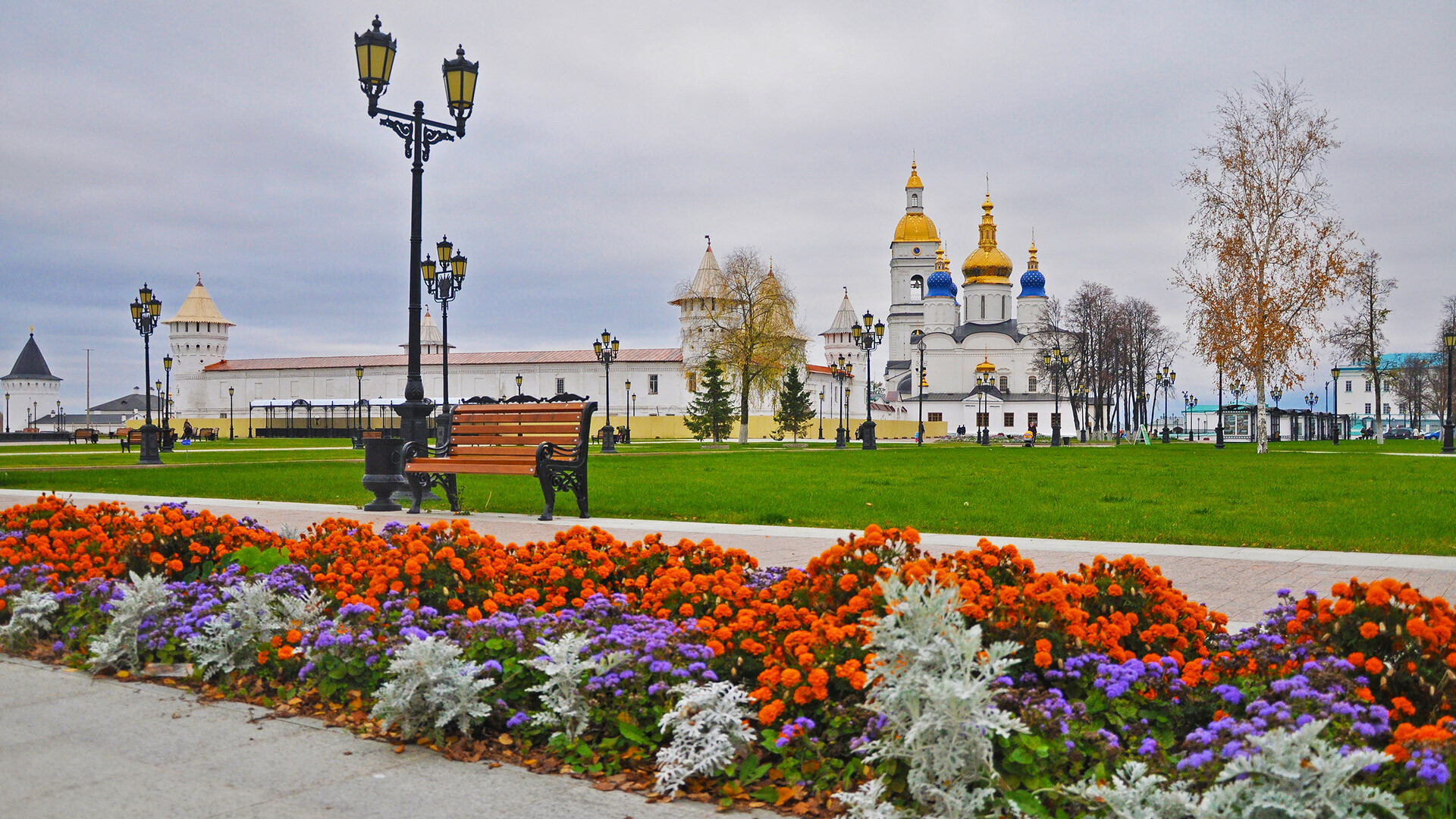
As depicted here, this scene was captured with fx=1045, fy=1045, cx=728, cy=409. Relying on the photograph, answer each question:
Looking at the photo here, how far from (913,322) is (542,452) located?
3700 inches

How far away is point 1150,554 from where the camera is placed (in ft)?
26.0

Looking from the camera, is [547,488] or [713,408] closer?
[547,488]

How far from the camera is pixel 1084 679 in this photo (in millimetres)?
3330

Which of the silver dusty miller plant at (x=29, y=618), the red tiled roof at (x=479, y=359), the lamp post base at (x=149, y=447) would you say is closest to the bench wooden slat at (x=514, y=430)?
the silver dusty miller plant at (x=29, y=618)

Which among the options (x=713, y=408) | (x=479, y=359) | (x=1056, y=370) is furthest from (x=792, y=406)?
(x=479, y=359)

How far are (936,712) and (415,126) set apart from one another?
36.1 ft

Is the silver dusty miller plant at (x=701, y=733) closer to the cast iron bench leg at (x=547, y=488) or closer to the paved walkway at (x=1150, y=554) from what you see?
the paved walkway at (x=1150, y=554)

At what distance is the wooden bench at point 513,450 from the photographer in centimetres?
1025

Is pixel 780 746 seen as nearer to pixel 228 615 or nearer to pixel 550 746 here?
pixel 550 746

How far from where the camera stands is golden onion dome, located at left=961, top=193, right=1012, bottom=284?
9519 centimetres

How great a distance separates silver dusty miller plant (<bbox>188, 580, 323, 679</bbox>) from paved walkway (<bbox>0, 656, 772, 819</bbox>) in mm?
276

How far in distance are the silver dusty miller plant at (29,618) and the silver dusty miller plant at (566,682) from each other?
2.88 m

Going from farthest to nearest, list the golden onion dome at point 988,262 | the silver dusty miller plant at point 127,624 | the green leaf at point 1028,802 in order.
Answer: the golden onion dome at point 988,262 → the silver dusty miller plant at point 127,624 → the green leaf at point 1028,802

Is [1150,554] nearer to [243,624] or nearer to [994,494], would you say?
[243,624]
